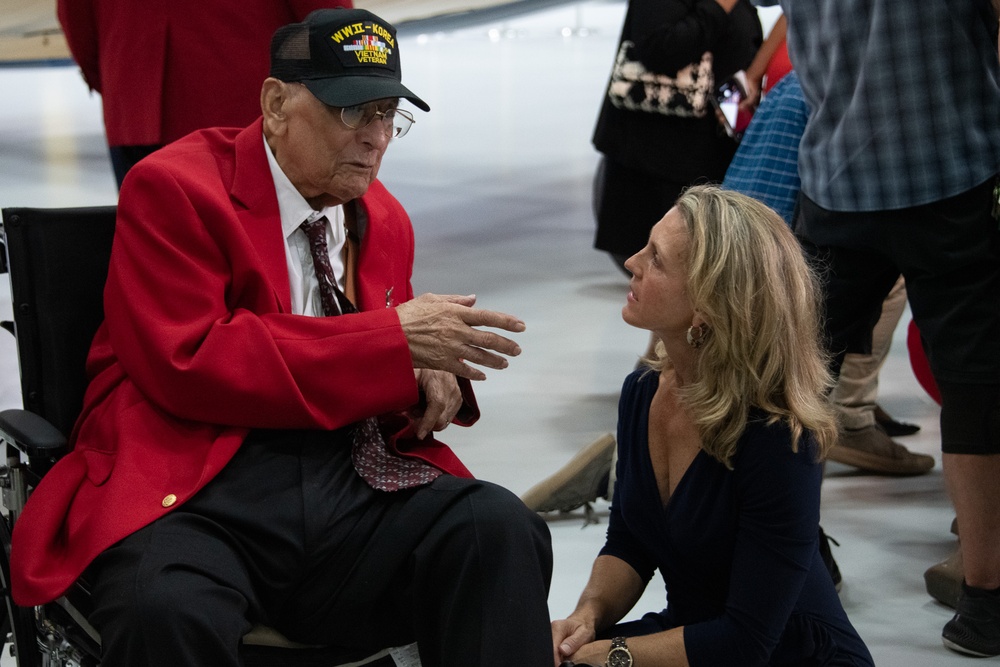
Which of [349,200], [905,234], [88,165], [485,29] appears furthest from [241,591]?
[485,29]

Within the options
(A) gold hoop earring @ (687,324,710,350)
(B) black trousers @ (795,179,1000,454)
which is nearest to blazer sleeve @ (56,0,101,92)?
(B) black trousers @ (795,179,1000,454)

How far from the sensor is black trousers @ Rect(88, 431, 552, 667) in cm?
175

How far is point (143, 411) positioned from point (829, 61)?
60.4 inches

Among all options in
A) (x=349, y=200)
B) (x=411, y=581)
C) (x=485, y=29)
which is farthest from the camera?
(x=485, y=29)

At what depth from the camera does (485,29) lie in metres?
20.3

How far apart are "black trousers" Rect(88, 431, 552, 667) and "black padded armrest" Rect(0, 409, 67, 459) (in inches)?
7.7

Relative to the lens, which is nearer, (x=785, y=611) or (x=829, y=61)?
(x=785, y=611)

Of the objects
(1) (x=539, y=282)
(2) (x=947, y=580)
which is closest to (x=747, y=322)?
(2) (x=947, y=580)

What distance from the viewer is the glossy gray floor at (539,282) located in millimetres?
3066

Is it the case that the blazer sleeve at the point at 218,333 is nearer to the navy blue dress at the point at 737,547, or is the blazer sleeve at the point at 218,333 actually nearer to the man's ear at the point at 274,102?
the man's ear at the point at 274,102

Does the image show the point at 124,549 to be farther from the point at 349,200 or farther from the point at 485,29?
the point at 485,29

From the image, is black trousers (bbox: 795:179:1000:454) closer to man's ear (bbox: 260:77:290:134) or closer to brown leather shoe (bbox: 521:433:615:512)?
brown leather shoe (bbox: 521:433:615:512)

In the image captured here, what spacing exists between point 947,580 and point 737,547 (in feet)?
4.11

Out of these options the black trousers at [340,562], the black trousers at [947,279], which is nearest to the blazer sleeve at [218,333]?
the black trousers at [340,562]
